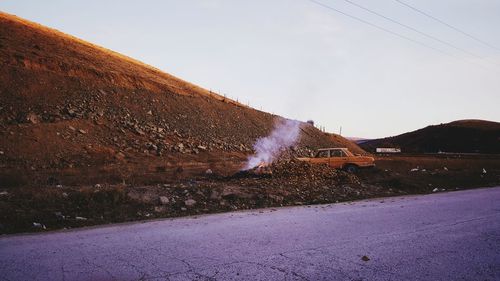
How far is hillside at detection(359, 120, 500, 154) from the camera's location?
72625mm

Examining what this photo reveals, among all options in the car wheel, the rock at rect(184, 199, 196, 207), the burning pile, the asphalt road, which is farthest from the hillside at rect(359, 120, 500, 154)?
the asphalt road

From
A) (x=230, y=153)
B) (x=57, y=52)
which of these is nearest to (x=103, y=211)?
(x=230, y=153)

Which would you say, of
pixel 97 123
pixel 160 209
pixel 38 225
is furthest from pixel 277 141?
pixel 38 225

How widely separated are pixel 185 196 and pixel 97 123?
1864cm

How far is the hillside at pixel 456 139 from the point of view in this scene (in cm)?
7262

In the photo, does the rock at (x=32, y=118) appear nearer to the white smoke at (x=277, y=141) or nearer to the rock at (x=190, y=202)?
the white smoke at (x=277, y=141)

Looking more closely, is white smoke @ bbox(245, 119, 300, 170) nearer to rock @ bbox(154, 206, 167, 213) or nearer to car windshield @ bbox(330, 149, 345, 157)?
car windshield @ bbox(330, 149, 345, 157)

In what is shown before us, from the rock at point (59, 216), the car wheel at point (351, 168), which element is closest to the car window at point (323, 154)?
the car wheel at point (351, 168)

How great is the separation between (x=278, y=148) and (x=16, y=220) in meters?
31.5

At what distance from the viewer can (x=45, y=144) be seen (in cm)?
2083

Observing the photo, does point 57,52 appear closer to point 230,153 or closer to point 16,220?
point 230,153

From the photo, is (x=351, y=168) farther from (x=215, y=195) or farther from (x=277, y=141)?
(x=277, y=141)

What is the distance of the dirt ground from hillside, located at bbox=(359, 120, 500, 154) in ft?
206

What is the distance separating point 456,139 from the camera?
7912 centimetres
